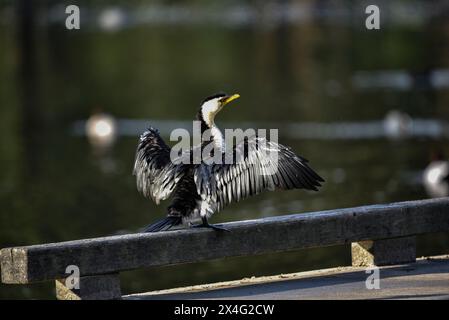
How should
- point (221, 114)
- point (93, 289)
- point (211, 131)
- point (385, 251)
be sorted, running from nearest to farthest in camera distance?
point (93, 289) → point (211, 131) → point (385, 251) → point (221, 114)

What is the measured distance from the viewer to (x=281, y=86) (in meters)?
56.0

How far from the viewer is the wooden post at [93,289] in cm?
981

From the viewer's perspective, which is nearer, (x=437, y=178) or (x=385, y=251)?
(x=385, y=251)

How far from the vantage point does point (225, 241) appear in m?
10.4

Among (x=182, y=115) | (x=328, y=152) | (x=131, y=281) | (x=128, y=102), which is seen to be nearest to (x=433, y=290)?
(x=131, y=281)

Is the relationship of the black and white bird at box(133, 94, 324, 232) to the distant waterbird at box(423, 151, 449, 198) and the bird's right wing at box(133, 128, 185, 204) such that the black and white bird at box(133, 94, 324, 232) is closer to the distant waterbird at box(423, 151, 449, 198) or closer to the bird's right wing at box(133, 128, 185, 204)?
the bird's right wing at box(133, 128, 185, 204)

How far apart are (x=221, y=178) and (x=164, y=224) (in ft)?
2.22

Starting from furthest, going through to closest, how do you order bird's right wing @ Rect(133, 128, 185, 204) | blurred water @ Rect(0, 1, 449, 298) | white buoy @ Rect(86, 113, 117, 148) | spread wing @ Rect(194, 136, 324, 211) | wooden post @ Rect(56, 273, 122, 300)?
white buoy @ Rect(86, 113, 117, 148) < blurred water @ Rect(0, 1, 449, 298) < bird's right wing @ Rect(133, 128, 185, 204) < spread wing @ Rect(194, 136, 324, 211) < wooden post @ Rect(56, 273, 122, 300)

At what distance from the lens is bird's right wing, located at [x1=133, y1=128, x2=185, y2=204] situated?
35.1 ft

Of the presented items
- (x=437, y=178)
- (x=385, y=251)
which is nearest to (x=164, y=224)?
(x=385, y=251)

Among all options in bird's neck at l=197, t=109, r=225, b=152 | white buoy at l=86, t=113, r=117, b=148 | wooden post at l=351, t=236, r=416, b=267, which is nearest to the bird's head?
bird's neck at l=197, t=109, r=225, b=152

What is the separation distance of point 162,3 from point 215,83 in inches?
3530

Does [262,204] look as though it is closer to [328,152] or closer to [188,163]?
[328,152]

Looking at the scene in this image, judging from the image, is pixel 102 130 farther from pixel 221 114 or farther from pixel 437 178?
pixel 437 178
